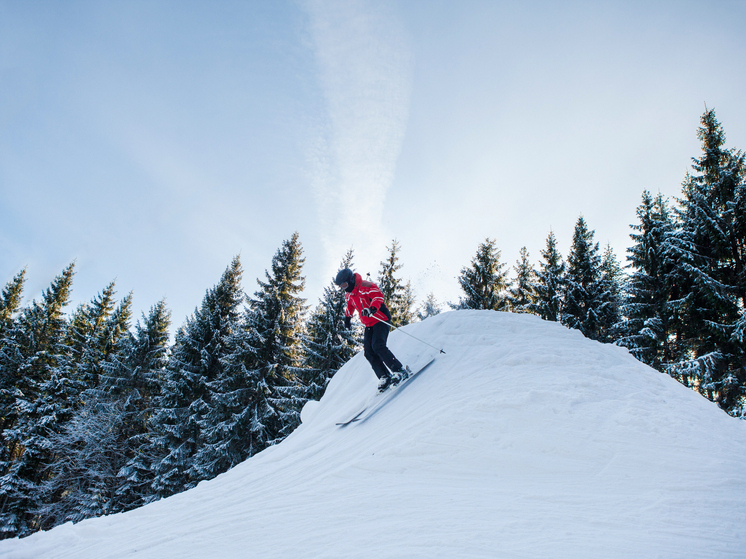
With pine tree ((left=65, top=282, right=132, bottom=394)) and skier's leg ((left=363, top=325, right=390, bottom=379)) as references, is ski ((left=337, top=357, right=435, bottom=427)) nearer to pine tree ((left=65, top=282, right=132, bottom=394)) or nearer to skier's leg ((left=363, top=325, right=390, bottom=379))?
skier's leg ((left=363, top=325, right=390, bottom=379))

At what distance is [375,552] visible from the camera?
1.87 m

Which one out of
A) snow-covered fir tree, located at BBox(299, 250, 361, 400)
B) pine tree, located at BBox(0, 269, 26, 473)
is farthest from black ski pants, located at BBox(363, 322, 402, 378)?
pine tree, located at BBox(0, 269, 26, 473)

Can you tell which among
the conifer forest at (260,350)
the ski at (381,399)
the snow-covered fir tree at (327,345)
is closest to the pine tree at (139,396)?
the conifer forest at (260,350)

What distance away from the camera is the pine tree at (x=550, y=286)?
19.4 meters

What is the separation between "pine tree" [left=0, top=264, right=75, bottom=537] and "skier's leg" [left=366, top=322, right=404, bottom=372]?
937 inches

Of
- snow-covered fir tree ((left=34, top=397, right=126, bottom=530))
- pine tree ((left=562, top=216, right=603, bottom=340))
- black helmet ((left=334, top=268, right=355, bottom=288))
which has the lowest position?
snow-covered fir tree ((left=34, top=397, right=126, bottom=530))

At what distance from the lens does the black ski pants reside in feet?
20.1

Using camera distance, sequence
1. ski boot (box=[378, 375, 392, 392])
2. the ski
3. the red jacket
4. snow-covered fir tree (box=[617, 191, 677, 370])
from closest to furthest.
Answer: the ski → the red jacket → ski boot (box=[378, 375, 392, 392]) → snow-covered fir tree (box=[617, 191, 677, 370])

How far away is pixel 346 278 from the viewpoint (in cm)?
621

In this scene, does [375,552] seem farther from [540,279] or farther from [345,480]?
[540,279]

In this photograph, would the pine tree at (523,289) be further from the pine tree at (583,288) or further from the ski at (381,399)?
the ski at (381,399)

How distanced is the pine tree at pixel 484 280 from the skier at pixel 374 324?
52.5ft

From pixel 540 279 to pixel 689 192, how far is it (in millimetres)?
8392

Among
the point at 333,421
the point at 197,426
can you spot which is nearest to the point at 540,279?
the point at 333,421
